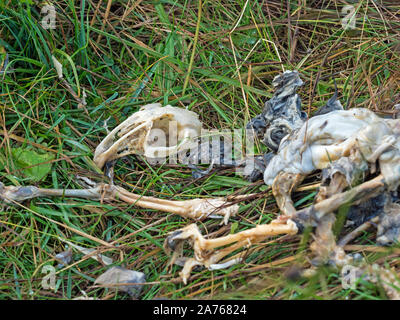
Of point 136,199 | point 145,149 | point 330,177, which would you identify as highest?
point 330,177

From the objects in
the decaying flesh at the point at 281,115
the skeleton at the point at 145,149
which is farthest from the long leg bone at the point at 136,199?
the decaying flesh at the point at 281,115

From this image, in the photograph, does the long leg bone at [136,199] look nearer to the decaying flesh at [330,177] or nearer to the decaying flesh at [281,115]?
the decaying flesh at [330,177]

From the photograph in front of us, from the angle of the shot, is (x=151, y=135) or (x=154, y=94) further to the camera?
(x=154, y=94)

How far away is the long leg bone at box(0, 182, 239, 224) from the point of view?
84.1 inches

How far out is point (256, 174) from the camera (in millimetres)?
2277

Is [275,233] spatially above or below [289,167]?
below

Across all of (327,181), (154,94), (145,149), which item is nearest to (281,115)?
(327,181)

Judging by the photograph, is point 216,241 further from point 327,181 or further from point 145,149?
point 145,149

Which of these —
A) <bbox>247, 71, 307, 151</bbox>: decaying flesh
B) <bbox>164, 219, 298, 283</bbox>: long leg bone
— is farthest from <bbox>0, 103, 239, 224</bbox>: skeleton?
<bbox>247, 71, 307, 151</bbox>: decaying flesh

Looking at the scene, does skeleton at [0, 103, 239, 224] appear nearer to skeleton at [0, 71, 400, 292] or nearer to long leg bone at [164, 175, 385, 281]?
skeleton at [0, 71, 400, 292]

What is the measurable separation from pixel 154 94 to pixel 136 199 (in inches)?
27.5

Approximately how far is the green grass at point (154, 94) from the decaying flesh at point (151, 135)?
0.09m

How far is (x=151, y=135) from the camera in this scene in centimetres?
240
